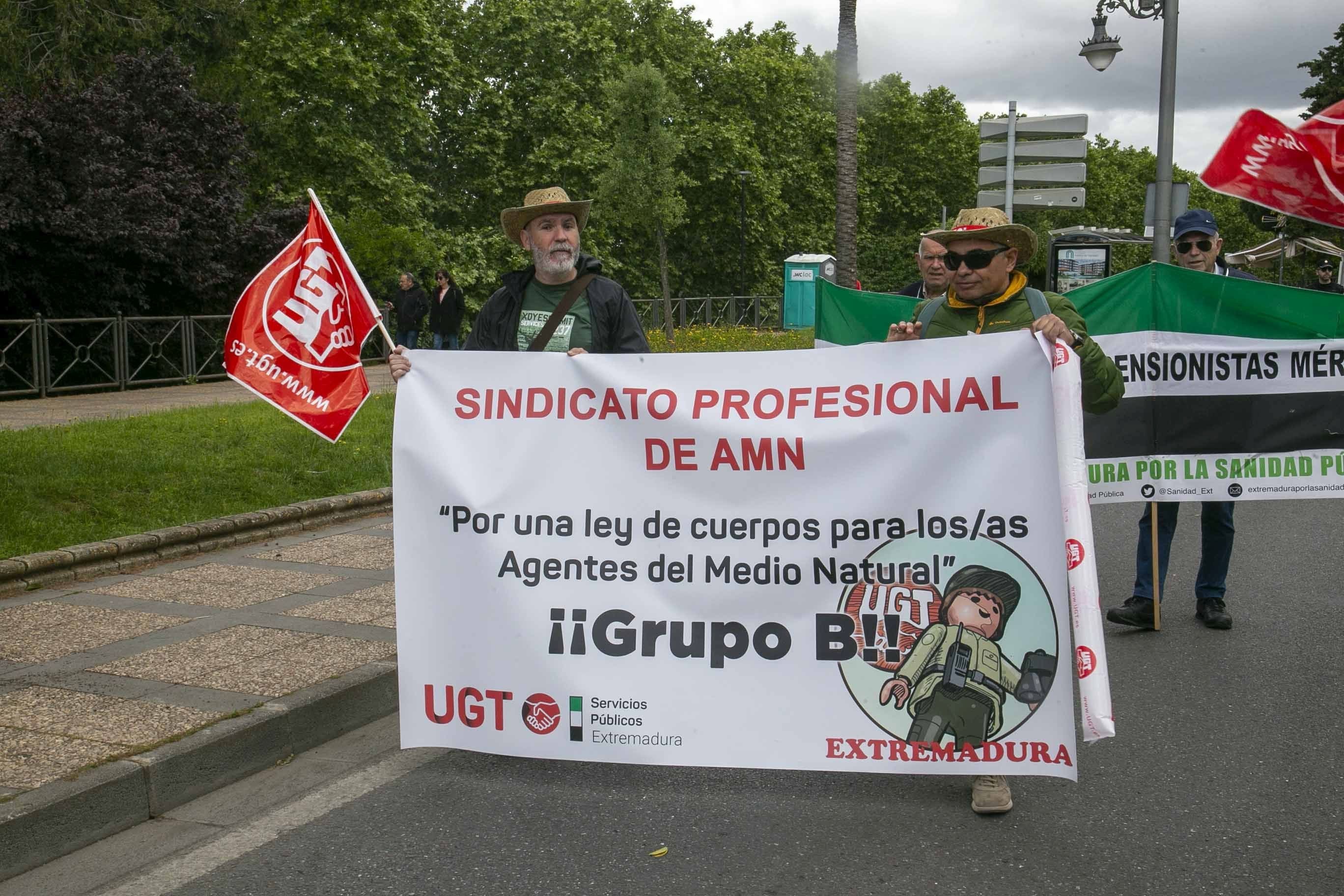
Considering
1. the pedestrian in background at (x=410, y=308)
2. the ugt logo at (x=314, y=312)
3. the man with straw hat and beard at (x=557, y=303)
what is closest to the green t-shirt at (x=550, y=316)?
the man with straw hat and beard at (x=557, y=303)

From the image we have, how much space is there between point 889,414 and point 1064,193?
1541 centimetres

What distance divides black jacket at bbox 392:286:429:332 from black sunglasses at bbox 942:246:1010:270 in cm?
2104

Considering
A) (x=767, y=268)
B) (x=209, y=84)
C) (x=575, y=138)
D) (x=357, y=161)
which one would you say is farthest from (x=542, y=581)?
(x=767, y=268)

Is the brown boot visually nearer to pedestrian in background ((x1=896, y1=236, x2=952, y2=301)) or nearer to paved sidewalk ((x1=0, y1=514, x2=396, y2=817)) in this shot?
paved sidewalk ((x1=0, y1=514, x2=396, y2=817))

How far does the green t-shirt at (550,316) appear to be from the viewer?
5.34m

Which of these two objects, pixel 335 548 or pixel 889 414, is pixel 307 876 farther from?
pixel 335 548

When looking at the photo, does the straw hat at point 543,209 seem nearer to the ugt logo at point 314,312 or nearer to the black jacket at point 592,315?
the black jacket at point 592,315

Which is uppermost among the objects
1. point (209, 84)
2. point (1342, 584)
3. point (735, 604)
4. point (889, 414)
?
point (209, 84)

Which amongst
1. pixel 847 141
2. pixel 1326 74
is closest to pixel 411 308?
pixel 847 141

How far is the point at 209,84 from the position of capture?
2905 cm

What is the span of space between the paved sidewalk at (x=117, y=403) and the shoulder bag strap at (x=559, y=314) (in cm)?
895

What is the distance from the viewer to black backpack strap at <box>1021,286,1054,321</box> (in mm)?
4512

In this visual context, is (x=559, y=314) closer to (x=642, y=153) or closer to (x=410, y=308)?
(x=410, y=308)

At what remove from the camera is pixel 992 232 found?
4582 millimetres
